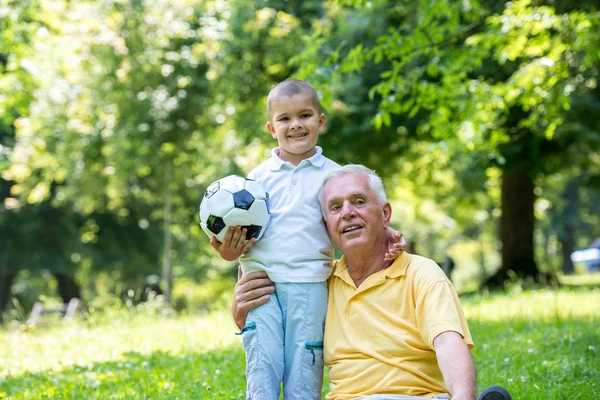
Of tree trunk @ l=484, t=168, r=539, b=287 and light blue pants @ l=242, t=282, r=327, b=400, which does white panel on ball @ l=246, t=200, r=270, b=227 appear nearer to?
light blue pants @ l=242, t=282, r=327, b=400

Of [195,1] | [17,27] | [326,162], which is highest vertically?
[195,1]

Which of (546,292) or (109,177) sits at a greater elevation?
(109,177)

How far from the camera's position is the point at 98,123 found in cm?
1588

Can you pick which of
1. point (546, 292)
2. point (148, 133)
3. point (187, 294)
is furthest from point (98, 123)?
point (187, 294)

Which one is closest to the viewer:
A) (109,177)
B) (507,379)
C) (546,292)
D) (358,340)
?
(358,340)

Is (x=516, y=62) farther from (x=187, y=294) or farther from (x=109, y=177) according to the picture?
(x=187, y=294)

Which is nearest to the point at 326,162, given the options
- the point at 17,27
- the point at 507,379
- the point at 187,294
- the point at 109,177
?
the point at 507,379

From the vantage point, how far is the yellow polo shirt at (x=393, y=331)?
9.98 ft

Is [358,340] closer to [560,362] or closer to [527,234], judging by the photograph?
[560,362]

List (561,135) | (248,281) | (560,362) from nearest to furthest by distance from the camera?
1. (248,281)
2. (560,362)
3. (561,135)

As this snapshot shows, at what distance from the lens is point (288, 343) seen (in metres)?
3.41

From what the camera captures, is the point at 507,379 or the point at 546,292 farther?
the point at 546,292

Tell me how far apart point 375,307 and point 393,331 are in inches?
5.7

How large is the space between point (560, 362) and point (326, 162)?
2.80m
